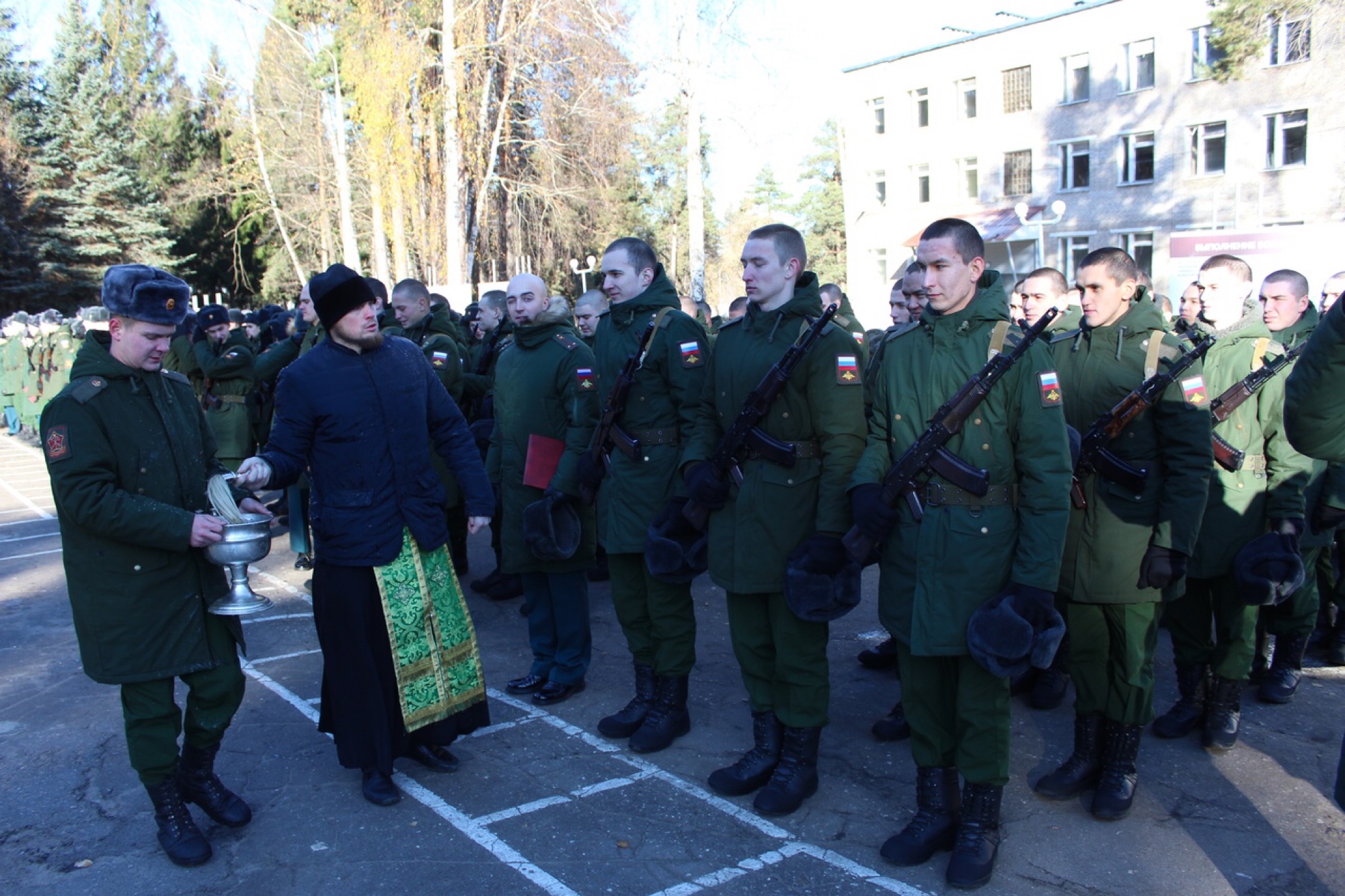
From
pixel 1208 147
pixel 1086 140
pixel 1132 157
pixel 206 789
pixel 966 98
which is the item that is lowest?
pixel 206 789

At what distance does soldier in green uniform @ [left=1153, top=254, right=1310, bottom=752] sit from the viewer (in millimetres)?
4469

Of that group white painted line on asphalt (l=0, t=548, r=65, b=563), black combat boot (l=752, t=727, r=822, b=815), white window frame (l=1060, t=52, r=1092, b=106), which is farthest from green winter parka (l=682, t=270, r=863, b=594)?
white window frame (l=1060, t=52, r=1092, b=106)

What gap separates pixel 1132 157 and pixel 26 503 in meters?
32.5

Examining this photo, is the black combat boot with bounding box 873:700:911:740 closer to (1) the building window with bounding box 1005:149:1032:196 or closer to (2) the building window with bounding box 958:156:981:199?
(1) the building window with bounding box 1005:149:1032:196

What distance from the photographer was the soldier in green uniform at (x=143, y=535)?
3.49 meters

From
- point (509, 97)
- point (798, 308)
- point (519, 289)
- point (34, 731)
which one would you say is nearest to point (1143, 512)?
point (798, 308)

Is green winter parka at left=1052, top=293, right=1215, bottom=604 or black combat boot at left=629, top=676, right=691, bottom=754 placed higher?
green winter parka at left=1052, top=293, right=1215, bottom=604

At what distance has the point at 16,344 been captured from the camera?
1627cm

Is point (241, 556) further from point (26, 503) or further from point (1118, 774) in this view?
point (26, 503)

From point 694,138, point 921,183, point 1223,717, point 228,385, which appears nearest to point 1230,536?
point 1223,717

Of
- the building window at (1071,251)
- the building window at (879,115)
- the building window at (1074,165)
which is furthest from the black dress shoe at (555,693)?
the building window at (879,115)

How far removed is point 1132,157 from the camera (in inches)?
1310

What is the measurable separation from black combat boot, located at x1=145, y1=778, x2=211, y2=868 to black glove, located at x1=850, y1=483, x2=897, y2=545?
2629 mm

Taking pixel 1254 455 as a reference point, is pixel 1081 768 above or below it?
below
